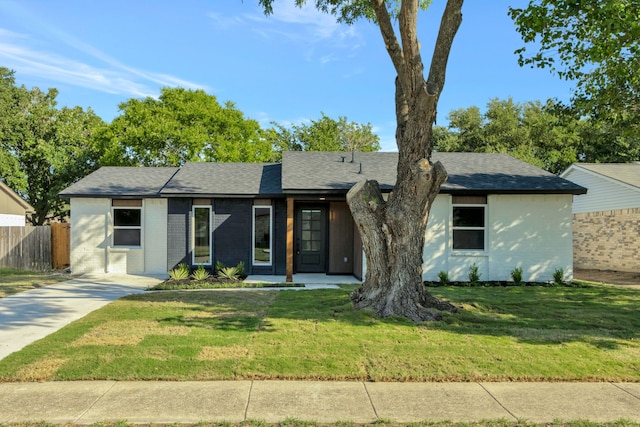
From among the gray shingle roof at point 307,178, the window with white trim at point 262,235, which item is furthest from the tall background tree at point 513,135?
the window with white trim at point 262,235

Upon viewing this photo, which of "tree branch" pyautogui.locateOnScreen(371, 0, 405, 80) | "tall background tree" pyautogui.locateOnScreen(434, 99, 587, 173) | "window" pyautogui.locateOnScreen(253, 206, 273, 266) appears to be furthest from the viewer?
"tall background tree" pyautogui.locateOnScreen(434, 99, 587, 173)

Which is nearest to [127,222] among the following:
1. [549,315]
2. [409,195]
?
[409,195]

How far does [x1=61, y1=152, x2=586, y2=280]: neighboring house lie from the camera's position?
13.5 metres

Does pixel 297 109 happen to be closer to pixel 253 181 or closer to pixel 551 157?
pixel 551 157

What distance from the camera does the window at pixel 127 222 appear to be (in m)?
15.4

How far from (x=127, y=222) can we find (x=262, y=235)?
16.1 feet

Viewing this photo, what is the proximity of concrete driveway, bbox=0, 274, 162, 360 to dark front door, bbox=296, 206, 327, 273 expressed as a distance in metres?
4.60

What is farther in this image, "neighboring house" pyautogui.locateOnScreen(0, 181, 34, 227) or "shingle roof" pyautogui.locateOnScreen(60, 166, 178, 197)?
"neighboring house" pyautogui.locateOnScreen(0, 181, 34, 227)

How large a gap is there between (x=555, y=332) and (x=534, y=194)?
754cm

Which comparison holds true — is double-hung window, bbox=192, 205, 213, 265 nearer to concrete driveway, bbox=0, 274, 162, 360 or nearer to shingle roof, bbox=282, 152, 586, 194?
concrete driveway, bbox=0, 274, 162, 360


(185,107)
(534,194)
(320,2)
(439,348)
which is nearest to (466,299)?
(439,348)

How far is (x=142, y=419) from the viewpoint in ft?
12.9

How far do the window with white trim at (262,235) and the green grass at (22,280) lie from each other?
582cm

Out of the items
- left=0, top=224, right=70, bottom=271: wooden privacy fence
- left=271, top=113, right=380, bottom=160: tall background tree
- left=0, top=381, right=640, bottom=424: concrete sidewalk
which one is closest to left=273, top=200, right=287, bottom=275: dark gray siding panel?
left=0, top=224, right=70, bottom=271: wooden privacy fence
